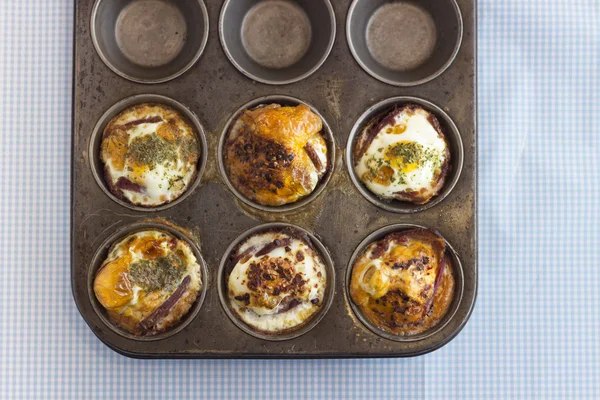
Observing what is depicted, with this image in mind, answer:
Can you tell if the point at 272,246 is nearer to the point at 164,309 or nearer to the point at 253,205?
the point at 253,205

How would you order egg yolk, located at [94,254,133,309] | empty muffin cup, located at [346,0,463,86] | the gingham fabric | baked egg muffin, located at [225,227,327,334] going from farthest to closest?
the gingham fabric
empty muffin cup, located at [346,0,463,86]
baked egg muffin, located at [225,227,327,334]
egg yolk, located at [94,254,133,309]

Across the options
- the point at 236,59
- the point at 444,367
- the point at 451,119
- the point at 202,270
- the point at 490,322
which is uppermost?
the point at 236,59

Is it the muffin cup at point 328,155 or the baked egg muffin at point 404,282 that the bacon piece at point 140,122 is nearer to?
the muffin cup at point 328,155

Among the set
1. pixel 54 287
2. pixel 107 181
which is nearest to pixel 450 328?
pixel 107 181

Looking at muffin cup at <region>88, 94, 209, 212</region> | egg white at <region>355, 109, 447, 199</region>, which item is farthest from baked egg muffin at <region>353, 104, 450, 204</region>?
muffin cup at <region>88, 94, 209, 212</region>

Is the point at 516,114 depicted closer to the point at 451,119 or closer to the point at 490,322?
the point at 451,119

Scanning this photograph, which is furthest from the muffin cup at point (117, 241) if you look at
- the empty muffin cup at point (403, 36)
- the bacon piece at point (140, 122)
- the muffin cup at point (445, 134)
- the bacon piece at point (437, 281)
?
the empty muffin cup at point (403, 36)

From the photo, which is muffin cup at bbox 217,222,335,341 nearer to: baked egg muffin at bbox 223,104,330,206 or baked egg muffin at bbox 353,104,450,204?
baked egg muffin at bbox 223,104,330,206
